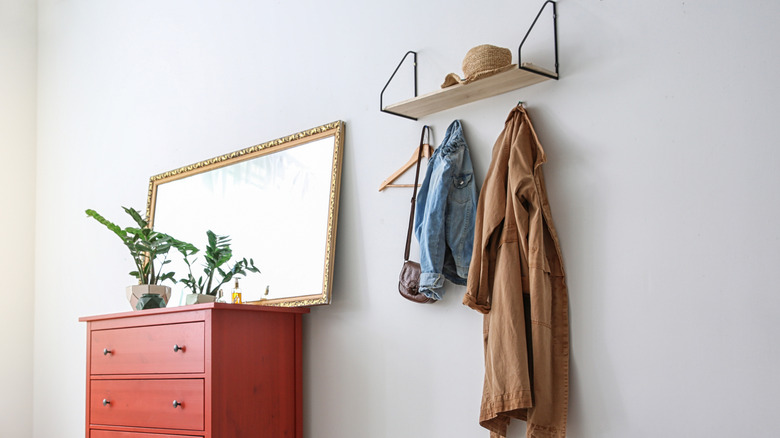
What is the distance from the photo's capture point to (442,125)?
262 cm

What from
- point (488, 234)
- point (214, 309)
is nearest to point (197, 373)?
point (214, 309)

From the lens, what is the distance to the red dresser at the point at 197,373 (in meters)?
2.55

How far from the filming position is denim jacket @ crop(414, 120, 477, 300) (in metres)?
2.40

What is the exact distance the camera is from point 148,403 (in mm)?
2742

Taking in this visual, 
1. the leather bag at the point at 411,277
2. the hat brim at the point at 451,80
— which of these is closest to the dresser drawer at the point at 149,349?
the leather bag at the point at 411,277

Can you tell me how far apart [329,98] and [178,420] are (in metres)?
1.37

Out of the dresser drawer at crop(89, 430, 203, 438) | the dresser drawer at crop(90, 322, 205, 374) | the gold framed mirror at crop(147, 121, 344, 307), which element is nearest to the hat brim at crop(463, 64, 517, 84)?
the gold framed mirror at crop(147, 121, 344, 307)

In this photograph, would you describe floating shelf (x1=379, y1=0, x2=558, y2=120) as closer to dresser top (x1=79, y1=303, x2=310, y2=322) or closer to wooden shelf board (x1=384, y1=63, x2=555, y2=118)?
wooden shelf board (x1=384, y1=63, x2=555, y2=118)

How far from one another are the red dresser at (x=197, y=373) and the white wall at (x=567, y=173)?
18 cm

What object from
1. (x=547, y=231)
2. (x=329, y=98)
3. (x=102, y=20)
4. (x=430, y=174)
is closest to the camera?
(x=547, y=231)

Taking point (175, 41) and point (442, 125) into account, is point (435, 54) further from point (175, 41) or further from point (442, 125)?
point (175, 41)

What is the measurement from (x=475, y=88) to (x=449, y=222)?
1.46ft

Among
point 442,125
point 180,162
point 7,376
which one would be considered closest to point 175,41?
point 180,162

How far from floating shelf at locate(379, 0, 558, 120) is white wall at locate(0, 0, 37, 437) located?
116 inches
